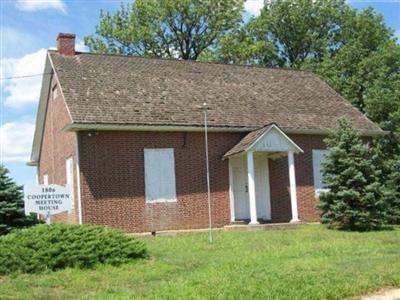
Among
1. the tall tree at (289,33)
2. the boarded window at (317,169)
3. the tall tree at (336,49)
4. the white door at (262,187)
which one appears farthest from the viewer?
the tall tree at (289,33)

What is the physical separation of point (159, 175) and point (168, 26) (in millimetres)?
24551

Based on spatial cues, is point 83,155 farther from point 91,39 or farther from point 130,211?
point 91,39

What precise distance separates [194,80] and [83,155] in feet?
22.7

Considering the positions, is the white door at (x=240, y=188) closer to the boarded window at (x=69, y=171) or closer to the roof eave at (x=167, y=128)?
the roof eave at (x=167, y=128)

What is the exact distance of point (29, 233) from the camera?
41.7 feet

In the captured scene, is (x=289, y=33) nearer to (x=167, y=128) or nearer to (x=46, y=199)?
(x=167, y=128)

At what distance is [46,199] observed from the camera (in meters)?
13.7

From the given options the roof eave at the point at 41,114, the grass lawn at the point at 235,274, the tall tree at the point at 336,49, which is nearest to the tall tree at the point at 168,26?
the tall tree at the point at 336,49

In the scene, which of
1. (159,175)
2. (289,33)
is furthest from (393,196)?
(289,33)

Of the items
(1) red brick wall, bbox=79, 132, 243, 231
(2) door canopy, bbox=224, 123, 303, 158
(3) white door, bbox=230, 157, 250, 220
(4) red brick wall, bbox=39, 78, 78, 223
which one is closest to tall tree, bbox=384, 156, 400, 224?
(2) door canopy, bbox=224, 123, 303, 158

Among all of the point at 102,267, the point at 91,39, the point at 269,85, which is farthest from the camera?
the point at 91,39

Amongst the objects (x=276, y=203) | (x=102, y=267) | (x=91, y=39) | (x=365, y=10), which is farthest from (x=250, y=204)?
(x=91, y=39)

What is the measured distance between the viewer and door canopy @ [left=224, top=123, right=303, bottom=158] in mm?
21156

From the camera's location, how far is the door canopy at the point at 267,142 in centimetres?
2116
